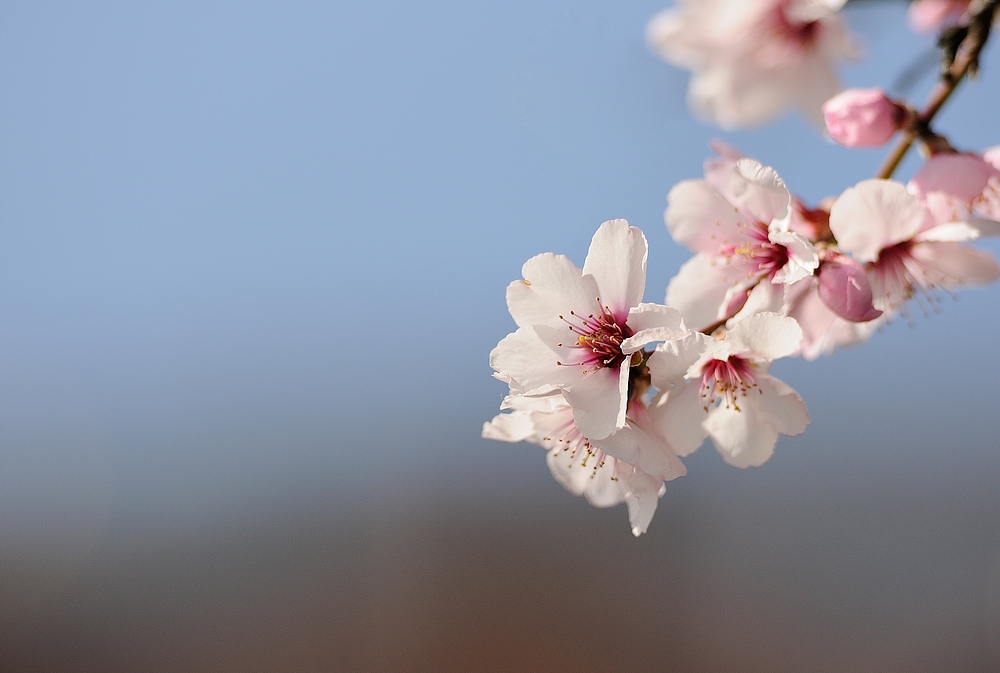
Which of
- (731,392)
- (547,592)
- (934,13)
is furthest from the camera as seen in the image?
(547,592)

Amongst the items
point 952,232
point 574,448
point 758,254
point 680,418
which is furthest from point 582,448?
point 952,232

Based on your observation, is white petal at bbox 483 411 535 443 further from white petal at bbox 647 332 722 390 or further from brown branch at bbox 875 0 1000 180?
brown branch at bbox 875 0 1000 180

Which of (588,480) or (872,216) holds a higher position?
(872,216)

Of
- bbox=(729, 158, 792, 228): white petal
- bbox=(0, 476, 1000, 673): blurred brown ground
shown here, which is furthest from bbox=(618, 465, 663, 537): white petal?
bbox=(0, 476, 1000, 673): blurred brown ground

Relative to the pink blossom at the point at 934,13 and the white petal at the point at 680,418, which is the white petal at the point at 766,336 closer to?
the white petal at the point at 680,418

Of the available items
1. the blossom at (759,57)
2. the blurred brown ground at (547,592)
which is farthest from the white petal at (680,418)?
the blurred brown ground at (547,592)

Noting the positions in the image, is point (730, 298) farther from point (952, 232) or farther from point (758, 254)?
point (952, 232)
